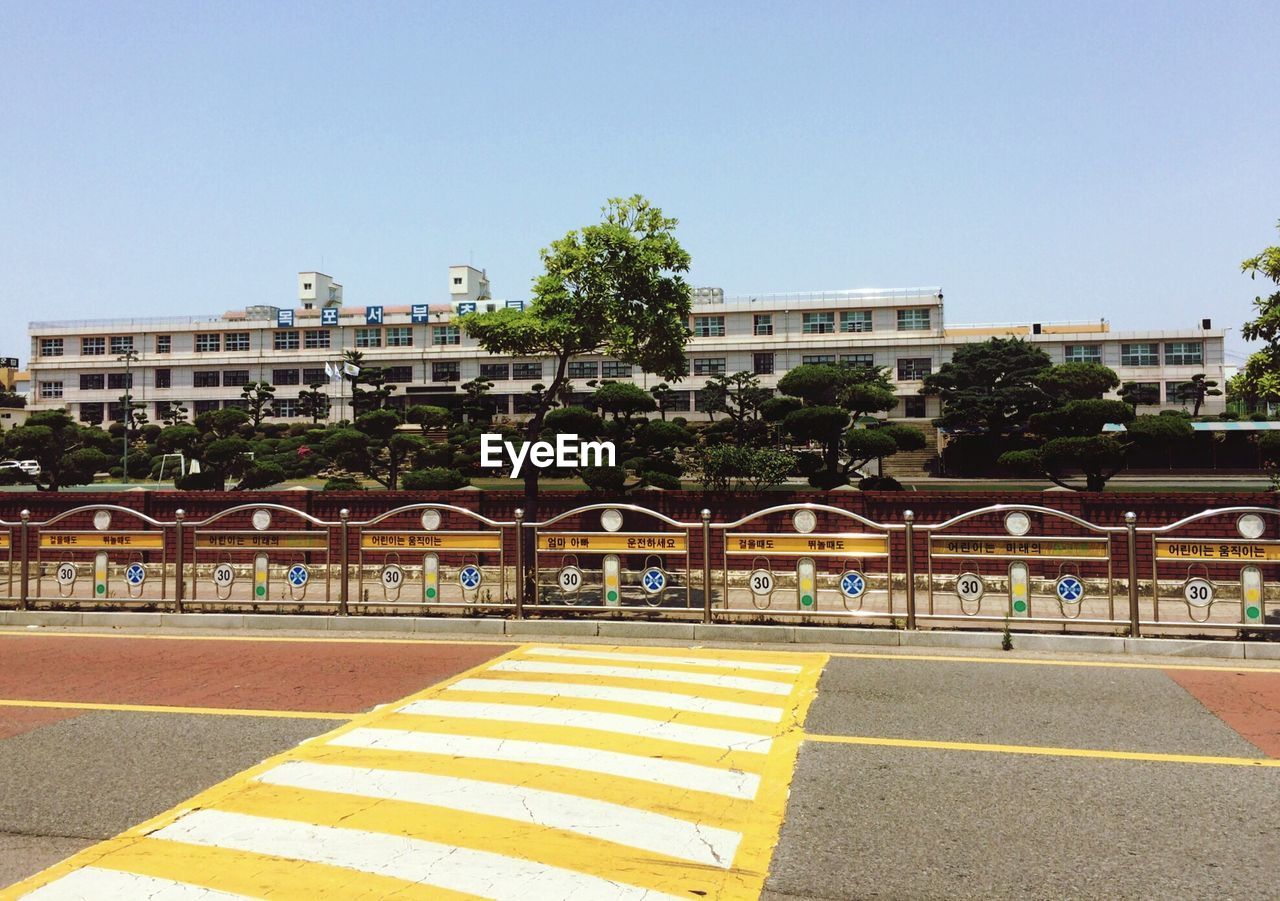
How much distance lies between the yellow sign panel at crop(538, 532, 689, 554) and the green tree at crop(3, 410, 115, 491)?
29804 mm

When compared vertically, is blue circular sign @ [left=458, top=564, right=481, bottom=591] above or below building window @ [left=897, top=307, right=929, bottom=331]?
below

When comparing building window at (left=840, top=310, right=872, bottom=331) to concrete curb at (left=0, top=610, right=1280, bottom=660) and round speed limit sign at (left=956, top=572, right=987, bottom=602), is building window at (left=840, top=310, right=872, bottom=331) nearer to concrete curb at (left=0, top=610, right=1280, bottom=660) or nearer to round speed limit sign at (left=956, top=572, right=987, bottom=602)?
round speed limit sign at (left=956, top=572, right=987, bottom=602)

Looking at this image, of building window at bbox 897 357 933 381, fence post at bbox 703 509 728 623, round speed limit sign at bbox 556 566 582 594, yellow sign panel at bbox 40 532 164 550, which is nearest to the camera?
fence post at bbox 703 509 728 623

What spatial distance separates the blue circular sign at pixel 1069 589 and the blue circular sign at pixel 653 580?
5071 millimetres

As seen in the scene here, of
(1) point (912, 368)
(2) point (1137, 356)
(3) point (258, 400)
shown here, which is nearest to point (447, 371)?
(3) point (258, 400)

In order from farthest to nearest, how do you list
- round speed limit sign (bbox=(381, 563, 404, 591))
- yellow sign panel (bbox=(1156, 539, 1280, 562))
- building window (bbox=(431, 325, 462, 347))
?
building window (bbox=(431, 325, 462, 347)) < round speed limit sign (bbox=(381, 563, 404, 591)) < yellow sign panel (bbox=(1156, 539, 1280, 562))

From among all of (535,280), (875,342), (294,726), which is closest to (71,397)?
(875,342)

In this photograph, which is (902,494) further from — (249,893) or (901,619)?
(249,893)

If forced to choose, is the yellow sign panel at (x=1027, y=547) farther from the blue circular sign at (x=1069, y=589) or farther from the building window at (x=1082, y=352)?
the building window at (x=1082, y=352)

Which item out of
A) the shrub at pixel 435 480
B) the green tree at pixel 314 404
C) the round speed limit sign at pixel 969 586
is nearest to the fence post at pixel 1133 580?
the round speed limit sign at pixel 969 586

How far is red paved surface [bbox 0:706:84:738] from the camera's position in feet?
24.4

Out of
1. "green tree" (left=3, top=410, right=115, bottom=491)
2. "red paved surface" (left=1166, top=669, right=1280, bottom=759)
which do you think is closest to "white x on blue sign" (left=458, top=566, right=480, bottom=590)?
"red paved surface" (left=1166, top=669, right=1280, bottom=759)

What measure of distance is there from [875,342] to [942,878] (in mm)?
71084

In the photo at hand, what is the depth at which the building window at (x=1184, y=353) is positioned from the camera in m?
70.1
